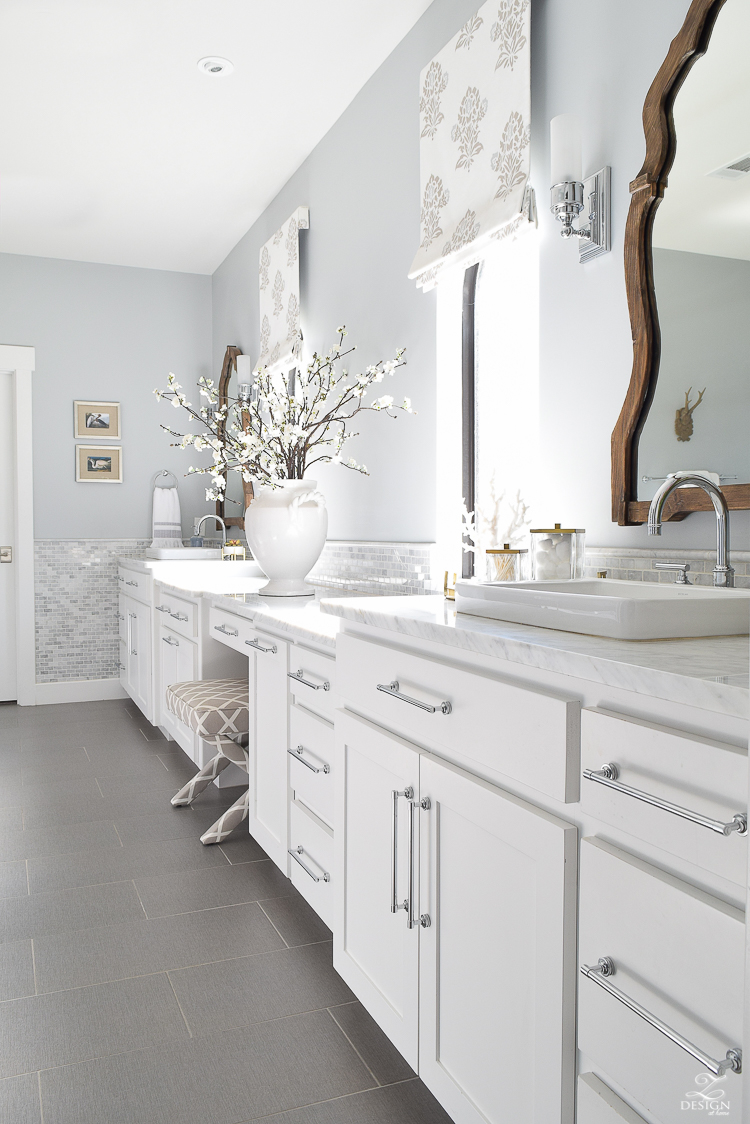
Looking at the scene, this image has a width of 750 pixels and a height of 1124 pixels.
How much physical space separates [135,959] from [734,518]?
1.70 meters

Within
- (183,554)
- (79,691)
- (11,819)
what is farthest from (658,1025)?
(79,691)

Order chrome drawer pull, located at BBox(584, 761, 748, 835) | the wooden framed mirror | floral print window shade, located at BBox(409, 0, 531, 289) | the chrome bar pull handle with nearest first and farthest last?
chrome drawer pull, located at BBox(584, 761, 748, 835) < the chrome bar pull handle < floral print window shade, located at BBox(409, 0, 531, 289) < the wooden framed mirror

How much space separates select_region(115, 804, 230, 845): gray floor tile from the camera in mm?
2834

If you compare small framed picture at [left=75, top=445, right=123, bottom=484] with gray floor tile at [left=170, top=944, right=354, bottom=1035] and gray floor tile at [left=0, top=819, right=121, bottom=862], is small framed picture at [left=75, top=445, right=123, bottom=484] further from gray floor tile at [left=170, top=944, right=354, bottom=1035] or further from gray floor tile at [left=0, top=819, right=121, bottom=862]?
gray floor tile at [left=170, top=944, right=354, bottom=1035]

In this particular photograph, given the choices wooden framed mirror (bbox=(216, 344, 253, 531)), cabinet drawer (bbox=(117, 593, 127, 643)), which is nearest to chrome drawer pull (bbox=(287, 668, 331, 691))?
wooden framed mirror (bbox=(216, 344, 253, 531))

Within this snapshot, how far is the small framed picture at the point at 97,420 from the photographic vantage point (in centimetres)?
523

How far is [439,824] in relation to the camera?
1.33 metres

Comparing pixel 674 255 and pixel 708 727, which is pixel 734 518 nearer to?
pixel 674 255

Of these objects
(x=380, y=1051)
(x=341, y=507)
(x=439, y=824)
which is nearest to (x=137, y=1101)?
(x=380, y=1051)

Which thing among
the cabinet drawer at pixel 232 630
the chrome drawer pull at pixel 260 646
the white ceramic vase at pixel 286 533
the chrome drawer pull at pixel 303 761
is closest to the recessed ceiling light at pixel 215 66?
the white ceramic vase at pixel 286 533

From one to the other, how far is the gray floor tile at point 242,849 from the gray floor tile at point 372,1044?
2.94 ft

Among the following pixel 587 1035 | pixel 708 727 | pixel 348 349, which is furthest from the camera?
pixel 348 349

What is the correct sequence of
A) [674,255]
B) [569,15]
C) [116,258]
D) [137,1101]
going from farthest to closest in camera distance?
[116,258], [569,15], [674,255], [137,1101]

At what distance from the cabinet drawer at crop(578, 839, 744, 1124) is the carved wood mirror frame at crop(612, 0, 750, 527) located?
0.83 metres
